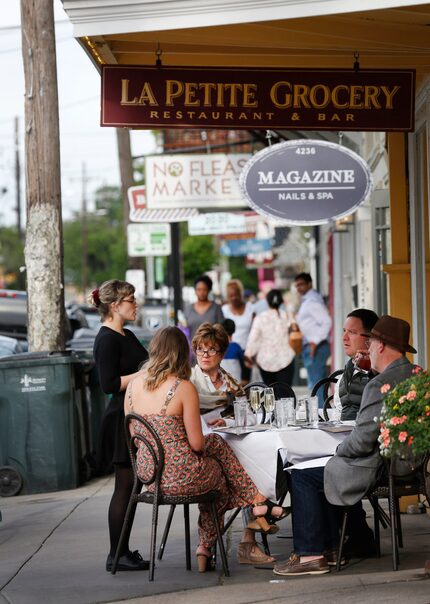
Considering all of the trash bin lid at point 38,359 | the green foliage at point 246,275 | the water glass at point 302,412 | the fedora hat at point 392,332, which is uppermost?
the green foliage at point 246,275

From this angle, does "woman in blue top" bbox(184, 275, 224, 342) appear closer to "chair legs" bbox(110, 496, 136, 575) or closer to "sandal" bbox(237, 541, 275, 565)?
"sandal" bbox(237, 541, 275, 565)

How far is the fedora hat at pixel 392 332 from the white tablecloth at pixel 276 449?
2.47 feet

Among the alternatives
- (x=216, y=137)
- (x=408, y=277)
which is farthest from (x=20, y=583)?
(x=216, y=137)

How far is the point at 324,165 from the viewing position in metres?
11.3

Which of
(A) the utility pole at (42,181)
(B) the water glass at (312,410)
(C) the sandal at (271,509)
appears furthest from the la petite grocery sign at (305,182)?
(C) the sandal at (271,509)

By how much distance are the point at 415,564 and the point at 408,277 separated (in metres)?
3.75

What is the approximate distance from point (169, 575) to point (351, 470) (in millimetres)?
1424

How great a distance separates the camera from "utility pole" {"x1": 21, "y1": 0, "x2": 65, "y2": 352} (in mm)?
12617

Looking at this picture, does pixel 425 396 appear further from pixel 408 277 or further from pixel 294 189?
pixel 294 189

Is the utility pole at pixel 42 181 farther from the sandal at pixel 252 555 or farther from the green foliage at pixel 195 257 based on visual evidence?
the green foliage at pixel 195 257

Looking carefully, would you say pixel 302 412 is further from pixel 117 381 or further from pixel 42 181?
pixel 42 181

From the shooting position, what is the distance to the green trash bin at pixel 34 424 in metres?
11.7

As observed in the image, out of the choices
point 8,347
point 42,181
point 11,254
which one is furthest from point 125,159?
point 11,254

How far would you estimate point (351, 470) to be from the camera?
270 inches
